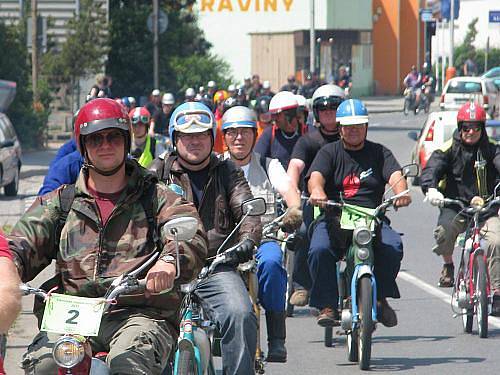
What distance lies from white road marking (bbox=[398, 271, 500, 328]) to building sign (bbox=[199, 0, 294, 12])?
56865mm

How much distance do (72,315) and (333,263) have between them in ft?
16.8

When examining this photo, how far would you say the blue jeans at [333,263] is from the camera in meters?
10.0

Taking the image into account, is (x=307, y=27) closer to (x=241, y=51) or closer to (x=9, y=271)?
(x=241, y=51)

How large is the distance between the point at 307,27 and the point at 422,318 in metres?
59.3

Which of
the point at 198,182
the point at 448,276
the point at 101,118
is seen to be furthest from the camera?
the point at 448,276

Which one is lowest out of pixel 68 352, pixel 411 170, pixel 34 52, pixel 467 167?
pixel 68 352

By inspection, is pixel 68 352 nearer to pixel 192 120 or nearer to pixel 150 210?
pixel 150 210

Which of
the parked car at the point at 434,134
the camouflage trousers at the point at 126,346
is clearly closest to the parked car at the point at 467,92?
the parked car at the point at 434,134

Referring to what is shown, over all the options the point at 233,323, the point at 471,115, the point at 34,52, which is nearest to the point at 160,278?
the point at 233,323

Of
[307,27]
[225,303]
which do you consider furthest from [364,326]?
[307,27]

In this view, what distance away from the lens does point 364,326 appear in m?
9.60

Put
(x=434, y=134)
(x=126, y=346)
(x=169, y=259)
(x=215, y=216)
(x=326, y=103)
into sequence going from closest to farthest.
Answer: (x=126, y=346)
(x=169, y=259)
(x=215, y=216)
(x=326, y=103)
(x=434, y=134)

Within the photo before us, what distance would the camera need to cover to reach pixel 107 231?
602cm

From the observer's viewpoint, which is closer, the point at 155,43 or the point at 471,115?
the point at 471,115
